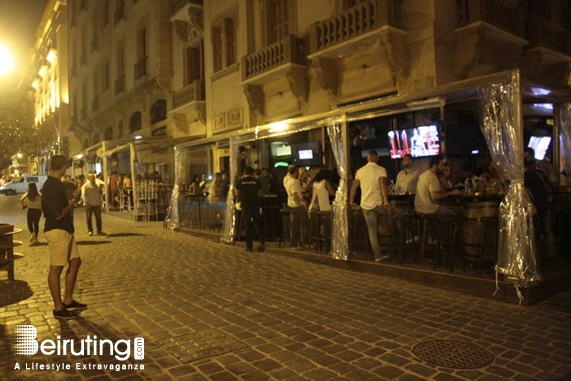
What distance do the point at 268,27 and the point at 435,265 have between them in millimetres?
12415

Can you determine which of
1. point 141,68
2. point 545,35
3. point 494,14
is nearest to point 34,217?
point 494,14

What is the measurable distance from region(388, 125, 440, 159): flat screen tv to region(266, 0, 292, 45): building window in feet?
20.6

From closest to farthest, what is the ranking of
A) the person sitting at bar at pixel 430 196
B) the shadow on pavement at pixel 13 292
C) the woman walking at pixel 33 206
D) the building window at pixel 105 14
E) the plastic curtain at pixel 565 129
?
1. the shadow on pavement at pixel 13 292
2. the person sitting at bar at pixel 430 196
3. the plastic curtain at pixel 565 129
4. the woman walking at pixel 33 206
5. the building window at pixel 105 14

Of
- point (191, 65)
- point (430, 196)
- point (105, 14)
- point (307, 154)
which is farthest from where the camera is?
point (105, 14)

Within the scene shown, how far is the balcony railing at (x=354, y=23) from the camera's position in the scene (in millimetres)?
11148

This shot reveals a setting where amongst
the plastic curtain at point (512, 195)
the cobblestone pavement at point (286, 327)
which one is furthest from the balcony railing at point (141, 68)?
the plastic curtain at point (512, 195)

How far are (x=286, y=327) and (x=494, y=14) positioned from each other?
10.5m

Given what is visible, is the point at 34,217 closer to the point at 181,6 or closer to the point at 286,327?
the point at 286,327

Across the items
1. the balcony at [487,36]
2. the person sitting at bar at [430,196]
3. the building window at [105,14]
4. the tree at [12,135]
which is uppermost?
the building window at [105,14]

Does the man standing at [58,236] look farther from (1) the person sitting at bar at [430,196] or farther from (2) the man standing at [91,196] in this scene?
(2) the man standing at [91,196]

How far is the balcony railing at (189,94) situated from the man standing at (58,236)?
15.2 metres

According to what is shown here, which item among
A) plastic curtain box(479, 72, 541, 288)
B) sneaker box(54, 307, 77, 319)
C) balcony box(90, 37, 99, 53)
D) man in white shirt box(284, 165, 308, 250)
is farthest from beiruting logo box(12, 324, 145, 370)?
balcony box(90, 37, 99, 53)

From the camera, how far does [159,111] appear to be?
25188 millimetres

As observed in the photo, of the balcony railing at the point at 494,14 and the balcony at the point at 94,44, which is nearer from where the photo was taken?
the balcony railing at the point at 494,14
